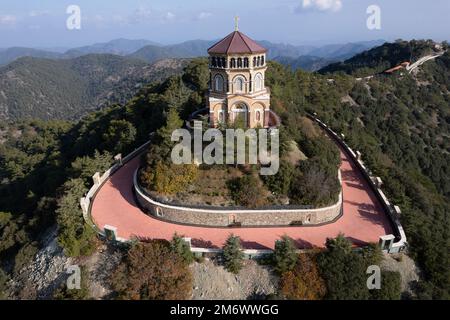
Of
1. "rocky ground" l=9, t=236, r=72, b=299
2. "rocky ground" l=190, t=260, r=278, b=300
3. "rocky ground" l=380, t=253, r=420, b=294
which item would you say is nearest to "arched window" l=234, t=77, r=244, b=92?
"rocky ground" l=190, t=260, r=278, b=300

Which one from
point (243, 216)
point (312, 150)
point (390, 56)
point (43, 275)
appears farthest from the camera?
point (390, 56)

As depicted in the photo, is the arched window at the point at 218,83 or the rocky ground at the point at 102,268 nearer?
the rocky ground at the point at 102,268

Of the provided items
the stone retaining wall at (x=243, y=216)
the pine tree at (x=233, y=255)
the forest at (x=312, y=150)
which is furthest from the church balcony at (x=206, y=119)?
the pine tree at (x=233, y=255)

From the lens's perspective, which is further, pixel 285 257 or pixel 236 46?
pixel 236 46

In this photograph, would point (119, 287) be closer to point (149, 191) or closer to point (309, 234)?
point (149, 191)

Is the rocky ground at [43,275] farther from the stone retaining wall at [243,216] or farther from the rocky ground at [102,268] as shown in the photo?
the stone retaining wall at [243,216]

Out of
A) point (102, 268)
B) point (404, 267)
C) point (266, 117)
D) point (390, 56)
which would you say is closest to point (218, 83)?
point (266, 117)

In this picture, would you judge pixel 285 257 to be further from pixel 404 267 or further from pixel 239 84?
pixel 239 84

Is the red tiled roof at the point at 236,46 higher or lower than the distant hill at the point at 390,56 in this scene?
lower
